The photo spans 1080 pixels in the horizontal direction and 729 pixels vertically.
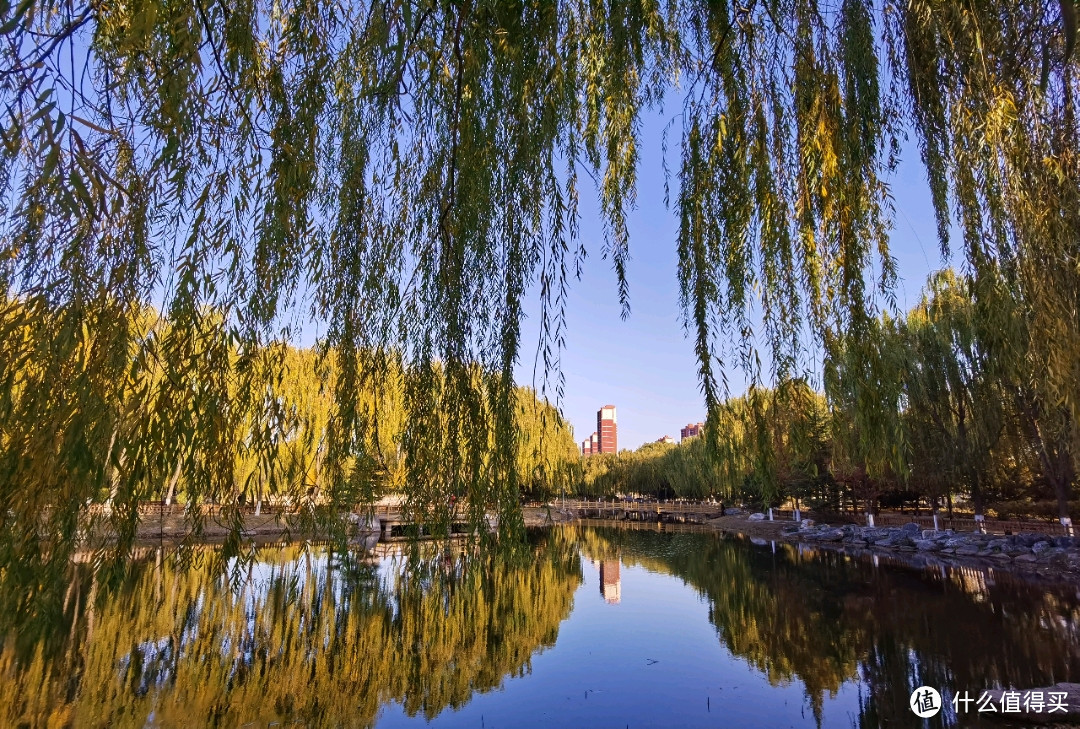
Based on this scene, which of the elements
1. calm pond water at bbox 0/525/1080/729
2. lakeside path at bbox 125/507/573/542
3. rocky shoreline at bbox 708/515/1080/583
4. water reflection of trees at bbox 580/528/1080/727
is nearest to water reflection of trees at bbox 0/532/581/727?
calm pond water at bbox 0/525/1080/729

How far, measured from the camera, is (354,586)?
10.9 m

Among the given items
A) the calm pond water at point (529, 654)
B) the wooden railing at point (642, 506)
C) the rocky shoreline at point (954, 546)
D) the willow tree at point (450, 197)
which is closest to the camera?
the willow tree at point (450, 197)

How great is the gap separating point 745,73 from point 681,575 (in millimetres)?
14107

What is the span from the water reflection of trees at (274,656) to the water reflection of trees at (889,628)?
341 cm

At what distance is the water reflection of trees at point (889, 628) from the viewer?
635cm

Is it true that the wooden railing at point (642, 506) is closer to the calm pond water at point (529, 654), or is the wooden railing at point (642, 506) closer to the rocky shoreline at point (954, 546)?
the rocky shoreline at point (954, 546)

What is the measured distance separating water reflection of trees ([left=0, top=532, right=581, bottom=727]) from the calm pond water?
1.1 inches

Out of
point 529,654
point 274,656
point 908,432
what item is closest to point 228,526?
point 908,432

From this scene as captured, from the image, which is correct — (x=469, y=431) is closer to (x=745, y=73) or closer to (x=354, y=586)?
(x=745, y=73)

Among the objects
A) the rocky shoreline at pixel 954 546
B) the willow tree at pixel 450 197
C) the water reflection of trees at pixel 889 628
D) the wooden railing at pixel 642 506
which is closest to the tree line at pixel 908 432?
the willow tree at pixel 450 197

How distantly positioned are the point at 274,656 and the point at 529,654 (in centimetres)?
328

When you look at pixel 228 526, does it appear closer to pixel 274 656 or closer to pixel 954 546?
pixel 274 656

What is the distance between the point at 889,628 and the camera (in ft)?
27.9

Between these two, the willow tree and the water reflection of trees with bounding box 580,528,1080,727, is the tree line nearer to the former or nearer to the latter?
the willow tree
